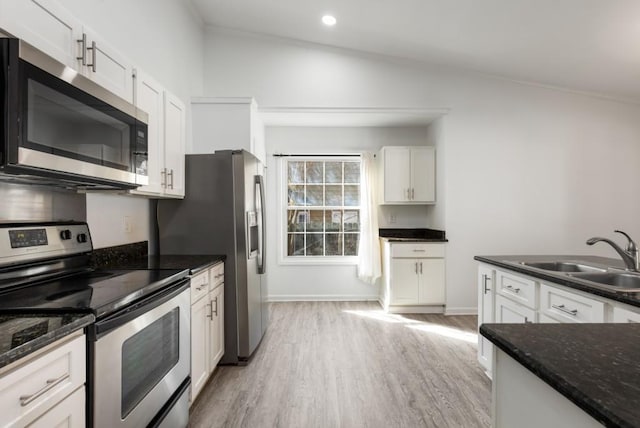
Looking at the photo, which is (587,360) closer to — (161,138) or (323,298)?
(161,138)

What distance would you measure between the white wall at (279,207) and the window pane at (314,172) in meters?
0.19

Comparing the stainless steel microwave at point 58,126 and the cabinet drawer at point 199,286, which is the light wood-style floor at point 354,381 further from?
the stainless steel microwave at point 58,126

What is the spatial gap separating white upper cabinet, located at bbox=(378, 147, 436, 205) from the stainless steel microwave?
3.35m

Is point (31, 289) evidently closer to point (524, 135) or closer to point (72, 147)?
point (72, 147)

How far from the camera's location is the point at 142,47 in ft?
8.86

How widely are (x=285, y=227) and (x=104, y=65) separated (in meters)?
3.39

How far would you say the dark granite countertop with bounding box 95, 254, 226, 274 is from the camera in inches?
82.0

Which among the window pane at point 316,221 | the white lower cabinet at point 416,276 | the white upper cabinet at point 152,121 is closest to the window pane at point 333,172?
the window pane at point 316,221

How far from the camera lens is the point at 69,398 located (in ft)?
3.34

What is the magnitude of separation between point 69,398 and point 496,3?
146 inches

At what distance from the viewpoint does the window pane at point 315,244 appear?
4.96 m

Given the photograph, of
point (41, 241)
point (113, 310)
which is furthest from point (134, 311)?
point (41, 241)

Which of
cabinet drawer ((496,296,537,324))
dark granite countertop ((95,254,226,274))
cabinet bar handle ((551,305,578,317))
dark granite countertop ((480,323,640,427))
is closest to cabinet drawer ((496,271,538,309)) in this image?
cabinet drawer ((496,296,537,324))

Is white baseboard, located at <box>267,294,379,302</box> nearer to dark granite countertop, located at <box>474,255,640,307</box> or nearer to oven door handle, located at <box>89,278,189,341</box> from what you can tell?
dark granite countertop, located at <box>474,255,640,307</box>
